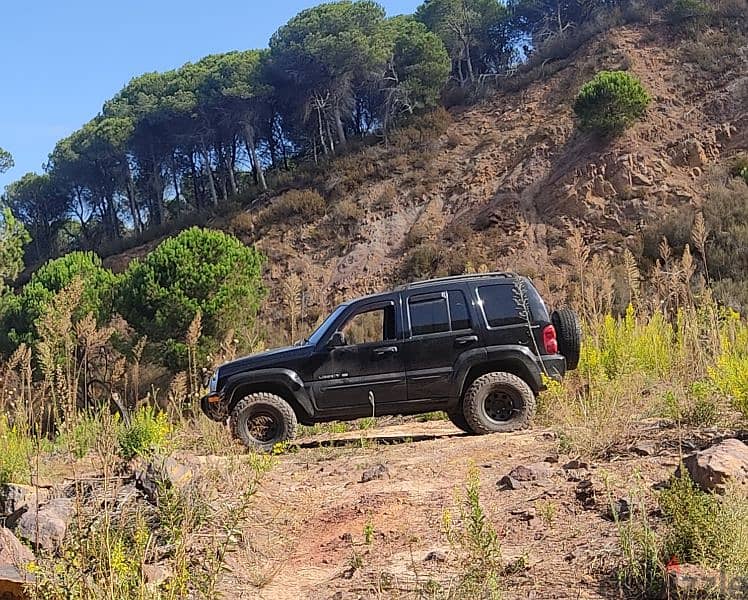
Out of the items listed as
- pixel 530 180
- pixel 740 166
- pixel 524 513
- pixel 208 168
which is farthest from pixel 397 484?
pixel 208 168

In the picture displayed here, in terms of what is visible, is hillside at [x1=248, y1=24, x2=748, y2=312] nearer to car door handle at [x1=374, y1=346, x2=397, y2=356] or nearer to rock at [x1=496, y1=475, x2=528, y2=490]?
car door handle at [x1=374, y1=346, x2=397, y2=356]

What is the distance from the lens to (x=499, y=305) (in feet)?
29.7

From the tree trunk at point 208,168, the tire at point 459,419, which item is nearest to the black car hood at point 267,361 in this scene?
the tire at point 459,419

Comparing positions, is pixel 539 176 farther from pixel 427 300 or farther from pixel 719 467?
pixel 719 467

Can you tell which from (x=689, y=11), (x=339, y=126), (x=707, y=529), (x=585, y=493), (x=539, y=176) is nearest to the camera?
(x=707, y=529)

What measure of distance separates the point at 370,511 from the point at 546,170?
27602 millimetres

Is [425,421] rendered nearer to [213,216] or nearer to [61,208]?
[213,216]

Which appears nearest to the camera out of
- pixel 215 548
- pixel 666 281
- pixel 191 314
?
pixel 215 548

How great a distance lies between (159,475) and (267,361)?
165 inches

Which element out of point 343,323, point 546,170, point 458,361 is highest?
point 546,170

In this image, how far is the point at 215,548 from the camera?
432 cm

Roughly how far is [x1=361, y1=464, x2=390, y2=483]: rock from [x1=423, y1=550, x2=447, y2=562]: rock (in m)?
2.07

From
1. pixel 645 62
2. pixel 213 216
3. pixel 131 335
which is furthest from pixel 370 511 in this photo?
pixel 213 216

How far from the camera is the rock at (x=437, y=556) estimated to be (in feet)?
13.3
